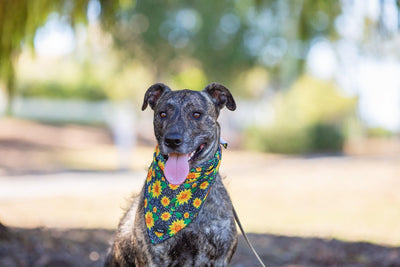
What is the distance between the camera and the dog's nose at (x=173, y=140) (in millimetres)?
3855

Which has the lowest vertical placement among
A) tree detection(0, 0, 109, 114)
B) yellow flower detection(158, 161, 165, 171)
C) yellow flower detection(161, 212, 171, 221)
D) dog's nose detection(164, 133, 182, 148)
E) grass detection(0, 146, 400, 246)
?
grass detection(0, 146, 400, 246)

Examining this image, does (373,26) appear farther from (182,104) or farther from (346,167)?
(346,167)

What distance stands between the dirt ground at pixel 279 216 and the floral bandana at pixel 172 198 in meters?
0.61

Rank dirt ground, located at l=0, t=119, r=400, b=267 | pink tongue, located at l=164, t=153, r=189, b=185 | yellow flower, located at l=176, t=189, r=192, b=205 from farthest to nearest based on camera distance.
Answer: dirt ground, located at l=0, t=119, r=400, b=267, yellow flower, located at l=176, t=189, r=192, b=205, pink tongue, located at l=164, t=153, r=189, b=185

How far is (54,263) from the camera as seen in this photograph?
5.63m

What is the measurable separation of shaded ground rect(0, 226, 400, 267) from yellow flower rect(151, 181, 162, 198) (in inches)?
85.6

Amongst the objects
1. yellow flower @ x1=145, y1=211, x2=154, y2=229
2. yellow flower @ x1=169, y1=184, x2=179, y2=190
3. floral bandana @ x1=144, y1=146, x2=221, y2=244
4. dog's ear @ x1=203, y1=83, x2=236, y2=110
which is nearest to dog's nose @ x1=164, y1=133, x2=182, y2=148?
floral bandana @ x1=144, y1=146, x2=221, y2=244

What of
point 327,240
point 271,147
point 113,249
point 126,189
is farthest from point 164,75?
point 113,249

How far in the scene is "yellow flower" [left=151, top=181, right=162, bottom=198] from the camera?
4.06m

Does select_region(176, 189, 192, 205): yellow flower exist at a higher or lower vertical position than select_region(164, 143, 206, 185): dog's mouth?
lower

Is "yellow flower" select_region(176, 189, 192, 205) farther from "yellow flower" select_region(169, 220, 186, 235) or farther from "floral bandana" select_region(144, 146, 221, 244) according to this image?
"yellow flower" select_region(169, 220, 186, 235)

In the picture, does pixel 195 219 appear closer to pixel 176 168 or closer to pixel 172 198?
pixel 172 198

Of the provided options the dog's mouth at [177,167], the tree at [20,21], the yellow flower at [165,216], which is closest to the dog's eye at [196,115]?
the dog's mouth at [177,167]

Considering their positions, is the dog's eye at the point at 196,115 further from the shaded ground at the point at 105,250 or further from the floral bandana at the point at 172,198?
the shaded ground at the point at 105,250
